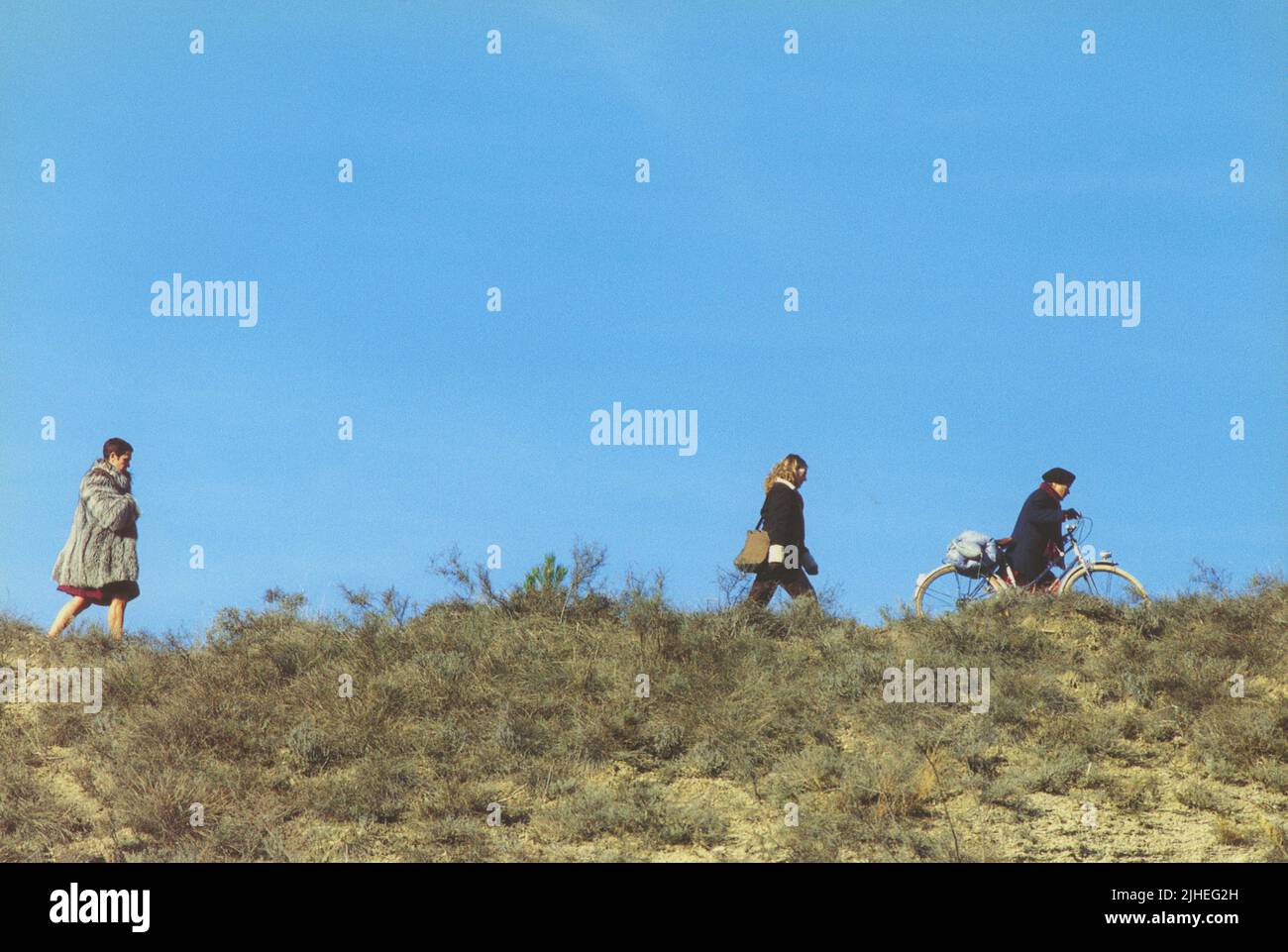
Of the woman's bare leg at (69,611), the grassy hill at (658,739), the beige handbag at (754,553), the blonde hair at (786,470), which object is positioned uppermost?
the blonde hair at (786,470)

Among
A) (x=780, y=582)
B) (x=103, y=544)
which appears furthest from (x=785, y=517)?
(x=103, y=544)

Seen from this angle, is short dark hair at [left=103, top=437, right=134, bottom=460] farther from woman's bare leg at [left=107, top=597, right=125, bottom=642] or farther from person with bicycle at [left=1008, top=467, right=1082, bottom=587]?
person with bicycle at [left=1008, top=467, right=1082, bottom=587]

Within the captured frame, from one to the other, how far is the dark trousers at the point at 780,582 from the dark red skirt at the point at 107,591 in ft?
22.8

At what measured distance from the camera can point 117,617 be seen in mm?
15586

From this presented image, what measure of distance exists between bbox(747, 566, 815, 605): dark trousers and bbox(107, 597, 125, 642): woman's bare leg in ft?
23.2

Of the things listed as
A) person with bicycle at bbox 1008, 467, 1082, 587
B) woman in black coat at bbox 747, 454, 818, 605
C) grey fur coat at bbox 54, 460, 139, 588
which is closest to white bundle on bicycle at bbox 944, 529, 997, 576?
person with bicycle at bbox 1008, 467, 1082, 587

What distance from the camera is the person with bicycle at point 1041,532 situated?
1589 cm

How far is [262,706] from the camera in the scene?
44.6 ft

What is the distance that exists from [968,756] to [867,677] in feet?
5.01
